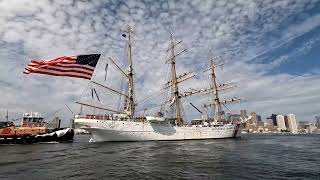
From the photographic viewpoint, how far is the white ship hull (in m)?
49.6

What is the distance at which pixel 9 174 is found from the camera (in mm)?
16312

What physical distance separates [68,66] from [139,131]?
2581 cm

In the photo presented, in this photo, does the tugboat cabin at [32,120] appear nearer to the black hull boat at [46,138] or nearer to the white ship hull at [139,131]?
the black hull boat at [46,138]

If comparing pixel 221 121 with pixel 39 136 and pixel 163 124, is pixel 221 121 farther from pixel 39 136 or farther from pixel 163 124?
pixel 39 136

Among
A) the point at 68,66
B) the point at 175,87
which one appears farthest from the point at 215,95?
the point at 68,66

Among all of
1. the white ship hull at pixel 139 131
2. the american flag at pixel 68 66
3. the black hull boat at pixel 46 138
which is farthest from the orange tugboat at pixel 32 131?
the american flag at pixel 68 66

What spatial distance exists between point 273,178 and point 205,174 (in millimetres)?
3942

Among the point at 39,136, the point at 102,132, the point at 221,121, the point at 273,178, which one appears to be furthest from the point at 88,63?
the point at 221,121

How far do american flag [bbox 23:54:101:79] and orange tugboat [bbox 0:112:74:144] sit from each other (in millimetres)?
21903

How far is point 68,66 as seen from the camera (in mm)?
32969

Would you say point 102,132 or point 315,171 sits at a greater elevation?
point 102,132

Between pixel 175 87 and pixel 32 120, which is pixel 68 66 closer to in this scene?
pixel 32 120

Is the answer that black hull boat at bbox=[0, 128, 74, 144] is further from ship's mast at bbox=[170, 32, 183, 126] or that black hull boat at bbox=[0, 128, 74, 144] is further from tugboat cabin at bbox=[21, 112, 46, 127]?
ship's mast at bbox=[170, 32, 183, 126]

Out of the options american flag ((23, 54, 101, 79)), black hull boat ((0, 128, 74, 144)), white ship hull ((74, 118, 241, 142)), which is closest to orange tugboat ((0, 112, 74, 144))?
black hull boat ((0, 128, 74, 144))
